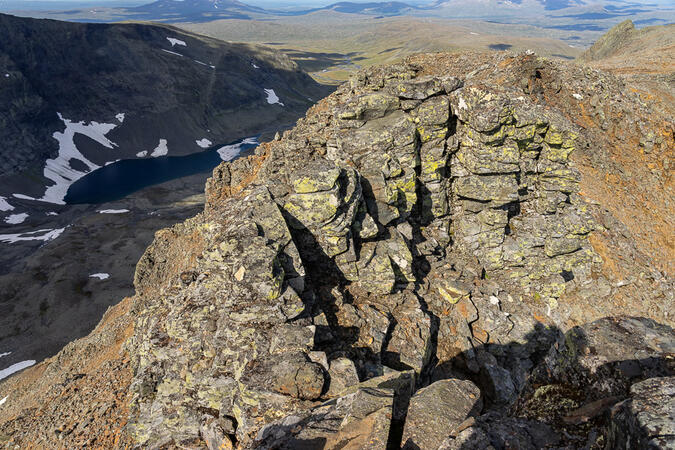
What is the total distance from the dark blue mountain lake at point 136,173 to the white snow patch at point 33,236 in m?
30.7

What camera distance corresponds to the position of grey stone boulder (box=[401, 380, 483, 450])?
29.6ft

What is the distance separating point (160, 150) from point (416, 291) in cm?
17165

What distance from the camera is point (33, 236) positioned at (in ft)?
292

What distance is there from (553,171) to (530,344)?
12.4 m

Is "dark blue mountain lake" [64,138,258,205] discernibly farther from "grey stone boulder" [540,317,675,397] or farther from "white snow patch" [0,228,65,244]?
"grey stone boulder" [540,317,675,397]

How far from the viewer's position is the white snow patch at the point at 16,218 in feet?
327

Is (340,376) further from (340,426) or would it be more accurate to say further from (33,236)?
(33,236)

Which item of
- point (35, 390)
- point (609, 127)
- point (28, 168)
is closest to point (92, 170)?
point (28, 168)

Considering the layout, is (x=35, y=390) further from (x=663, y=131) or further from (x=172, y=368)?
(x=663, y=131)

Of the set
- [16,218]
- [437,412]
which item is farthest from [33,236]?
[437,412]

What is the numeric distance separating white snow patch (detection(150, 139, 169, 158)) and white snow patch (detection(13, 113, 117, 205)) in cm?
1657

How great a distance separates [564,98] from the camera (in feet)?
92.2

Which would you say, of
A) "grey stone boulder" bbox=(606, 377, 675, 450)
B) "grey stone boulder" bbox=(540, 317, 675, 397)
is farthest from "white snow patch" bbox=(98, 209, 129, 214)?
"grey stone boulder" bbox=(606, 377, 675, 450)

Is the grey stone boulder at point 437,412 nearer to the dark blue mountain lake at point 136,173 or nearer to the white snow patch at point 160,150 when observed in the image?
the dark blue mountain lake at point 136,173
